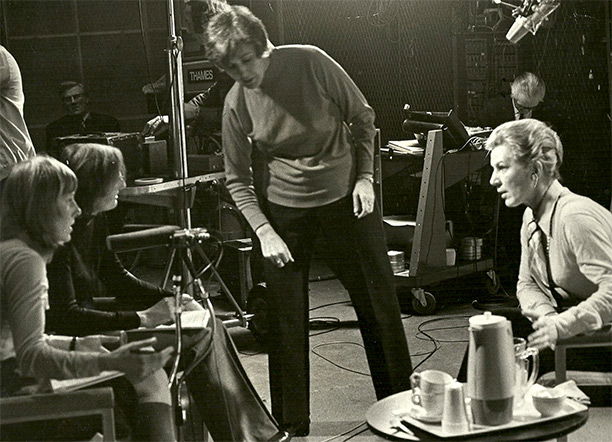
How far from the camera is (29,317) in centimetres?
241

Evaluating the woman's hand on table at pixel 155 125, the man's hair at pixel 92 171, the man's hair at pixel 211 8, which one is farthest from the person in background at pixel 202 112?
the man's hair at pixel 92 171

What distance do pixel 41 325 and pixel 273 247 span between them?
107 centimetres

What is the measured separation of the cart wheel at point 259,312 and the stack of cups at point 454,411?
2.61m

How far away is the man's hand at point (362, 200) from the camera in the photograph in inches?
134

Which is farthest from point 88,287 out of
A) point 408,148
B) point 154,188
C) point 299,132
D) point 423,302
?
point 408,148

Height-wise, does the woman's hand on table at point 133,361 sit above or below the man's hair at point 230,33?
below

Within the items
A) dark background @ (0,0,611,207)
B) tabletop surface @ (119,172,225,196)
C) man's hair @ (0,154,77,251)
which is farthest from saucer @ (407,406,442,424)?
dark background @ (0,0,611,207)

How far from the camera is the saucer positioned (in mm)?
2471

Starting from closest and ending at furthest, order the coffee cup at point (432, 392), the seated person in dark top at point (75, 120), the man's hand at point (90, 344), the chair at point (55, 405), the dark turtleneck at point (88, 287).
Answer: the chair at point (55, 405) → the coffee cup at point (432, 392) → the man's hand at point (90, 344) → the dark turtleneck at point (88, 287) → the seated person in dark top at point (75, 120)

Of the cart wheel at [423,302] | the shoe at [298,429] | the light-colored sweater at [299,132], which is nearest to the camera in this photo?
the light-colored sweater at [299,132]

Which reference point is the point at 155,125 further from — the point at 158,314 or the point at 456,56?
the point at 456,56

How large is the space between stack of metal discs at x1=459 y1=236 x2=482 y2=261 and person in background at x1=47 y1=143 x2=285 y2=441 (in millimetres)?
2838

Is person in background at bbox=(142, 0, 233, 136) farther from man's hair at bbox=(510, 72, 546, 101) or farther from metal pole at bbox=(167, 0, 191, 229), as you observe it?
man's hair at bbox=(510, 72, 546, 101)

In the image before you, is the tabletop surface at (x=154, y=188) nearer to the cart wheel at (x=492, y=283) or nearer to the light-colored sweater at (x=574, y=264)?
the cart wheel at (x=492, y=283)
